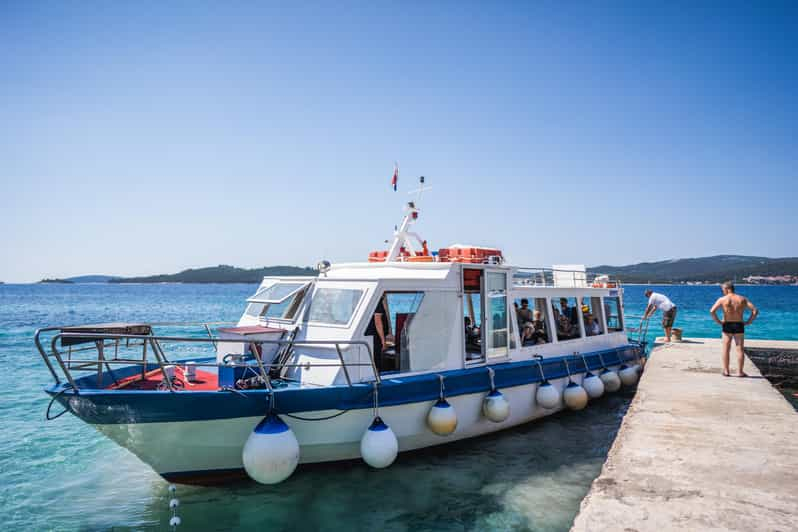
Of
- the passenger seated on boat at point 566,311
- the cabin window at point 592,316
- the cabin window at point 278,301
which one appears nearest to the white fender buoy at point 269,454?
the cabin window at point 278,301

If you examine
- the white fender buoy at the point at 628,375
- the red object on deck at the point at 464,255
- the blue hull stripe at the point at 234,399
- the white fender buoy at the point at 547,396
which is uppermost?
the red object on deck at the point at 464,255

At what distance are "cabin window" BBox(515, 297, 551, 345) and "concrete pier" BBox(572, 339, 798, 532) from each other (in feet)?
6.77

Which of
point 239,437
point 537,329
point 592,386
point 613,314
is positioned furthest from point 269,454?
point 613,314

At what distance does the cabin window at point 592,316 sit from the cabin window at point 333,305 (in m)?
6.20

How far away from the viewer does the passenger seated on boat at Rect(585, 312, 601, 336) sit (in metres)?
11.4

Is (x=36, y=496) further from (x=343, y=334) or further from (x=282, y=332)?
(x=343, y=334)

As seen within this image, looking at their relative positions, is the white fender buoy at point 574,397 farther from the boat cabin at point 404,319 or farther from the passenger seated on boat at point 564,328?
the passenger seated on boat at point 564,328

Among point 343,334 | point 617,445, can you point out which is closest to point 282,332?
point 343,334

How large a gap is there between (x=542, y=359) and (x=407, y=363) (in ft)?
10.4

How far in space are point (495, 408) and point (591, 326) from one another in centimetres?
472

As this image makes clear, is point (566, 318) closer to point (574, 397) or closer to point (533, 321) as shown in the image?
point (533, 321)

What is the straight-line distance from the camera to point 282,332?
770 cm

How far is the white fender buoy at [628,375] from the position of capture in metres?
11.7

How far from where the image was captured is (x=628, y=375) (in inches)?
464
